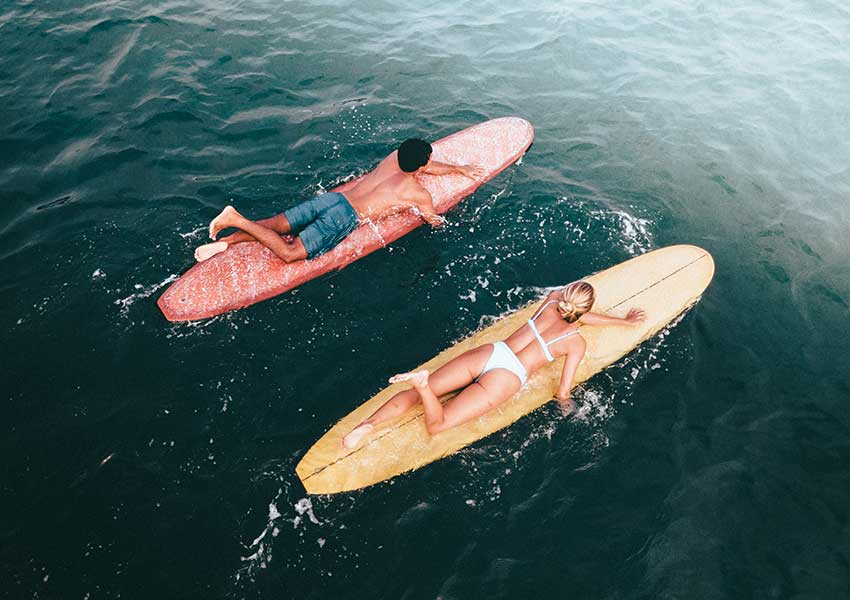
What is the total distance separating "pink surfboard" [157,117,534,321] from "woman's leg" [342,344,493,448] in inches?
83.7

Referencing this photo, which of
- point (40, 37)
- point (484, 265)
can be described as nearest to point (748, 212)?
point (484, 265)

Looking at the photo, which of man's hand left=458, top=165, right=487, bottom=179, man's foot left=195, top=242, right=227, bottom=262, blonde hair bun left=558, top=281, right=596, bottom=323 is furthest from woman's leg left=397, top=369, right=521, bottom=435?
man's hand left=458, top=165, right=487, bottom=179

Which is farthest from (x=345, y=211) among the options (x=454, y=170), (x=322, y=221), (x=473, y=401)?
(x=473, y=401)

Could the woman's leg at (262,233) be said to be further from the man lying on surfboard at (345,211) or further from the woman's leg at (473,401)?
the woman's leg at (473,401)

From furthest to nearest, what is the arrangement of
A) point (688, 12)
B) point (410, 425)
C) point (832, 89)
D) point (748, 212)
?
point (688, 12)
point (832, 89)
point (748, 212)
point (410, 425)

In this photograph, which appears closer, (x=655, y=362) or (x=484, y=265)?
(x=655, y=362)

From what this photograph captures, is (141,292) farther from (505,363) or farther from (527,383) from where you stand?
(527,383)

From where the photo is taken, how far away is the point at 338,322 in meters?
5.39

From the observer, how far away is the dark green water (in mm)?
3859

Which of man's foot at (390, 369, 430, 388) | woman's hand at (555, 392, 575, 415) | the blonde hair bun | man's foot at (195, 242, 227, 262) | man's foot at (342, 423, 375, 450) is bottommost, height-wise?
woman's hand at (555, 392, 575, 415)

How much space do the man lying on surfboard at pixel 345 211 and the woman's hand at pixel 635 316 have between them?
8.27 ft

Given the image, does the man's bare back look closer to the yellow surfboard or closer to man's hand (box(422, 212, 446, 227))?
man's hand (box(422, 212, 446, 227))

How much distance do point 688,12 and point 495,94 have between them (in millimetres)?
6495

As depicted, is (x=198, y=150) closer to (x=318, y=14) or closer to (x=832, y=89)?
(x=318, y=14)
